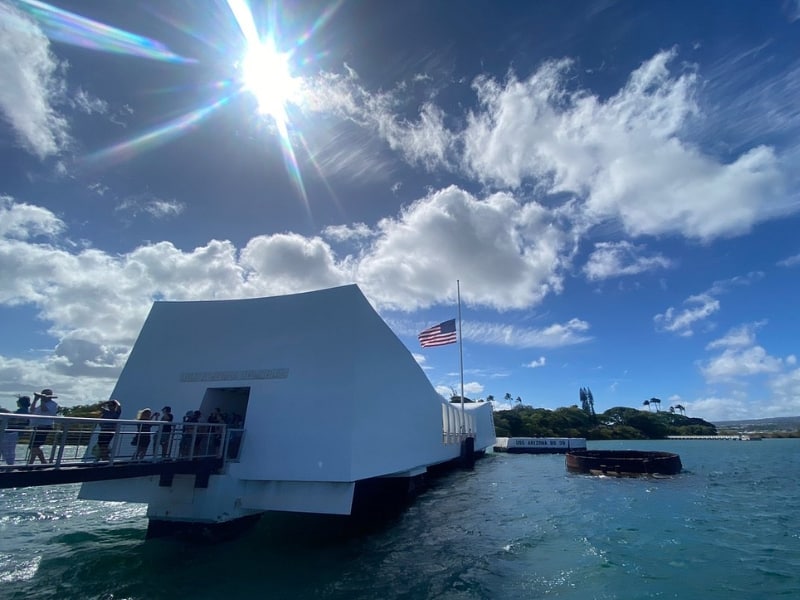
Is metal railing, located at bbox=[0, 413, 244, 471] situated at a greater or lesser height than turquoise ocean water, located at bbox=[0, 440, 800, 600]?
greater

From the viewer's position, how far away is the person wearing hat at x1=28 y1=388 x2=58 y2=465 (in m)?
6.95

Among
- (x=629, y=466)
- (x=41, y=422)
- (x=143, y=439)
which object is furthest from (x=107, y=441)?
(x=629, y=466)

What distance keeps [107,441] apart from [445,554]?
845cm

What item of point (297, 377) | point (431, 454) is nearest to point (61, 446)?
point (297, 377)

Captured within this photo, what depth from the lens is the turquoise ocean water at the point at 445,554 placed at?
759 centimetres

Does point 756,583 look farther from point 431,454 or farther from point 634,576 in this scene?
point 431,454

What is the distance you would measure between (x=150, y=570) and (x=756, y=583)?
12.0 meters

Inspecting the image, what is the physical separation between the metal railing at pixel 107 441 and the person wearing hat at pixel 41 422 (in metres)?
0.01

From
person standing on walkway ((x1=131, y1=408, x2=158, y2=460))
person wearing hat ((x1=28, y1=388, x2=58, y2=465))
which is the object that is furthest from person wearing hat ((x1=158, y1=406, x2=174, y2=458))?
person wearing hat ((x1=28, y1=388, x2=58, y2=465))

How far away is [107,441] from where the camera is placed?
998 cm

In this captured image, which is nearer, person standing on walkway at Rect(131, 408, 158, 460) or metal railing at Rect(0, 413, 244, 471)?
metal railing at Rect(0, 413, 244, 471)

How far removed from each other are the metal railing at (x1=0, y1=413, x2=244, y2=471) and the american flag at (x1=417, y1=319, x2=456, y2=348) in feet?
42.1

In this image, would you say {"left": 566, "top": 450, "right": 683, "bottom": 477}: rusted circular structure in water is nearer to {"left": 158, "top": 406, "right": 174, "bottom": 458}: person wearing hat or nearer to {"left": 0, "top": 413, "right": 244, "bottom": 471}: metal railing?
{"left": 0, "top": 413, "right": 244, "bottom": 471}: metal railing

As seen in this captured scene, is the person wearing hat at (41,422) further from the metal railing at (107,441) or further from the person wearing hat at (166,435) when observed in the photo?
the person wearing hat at (166,435)
